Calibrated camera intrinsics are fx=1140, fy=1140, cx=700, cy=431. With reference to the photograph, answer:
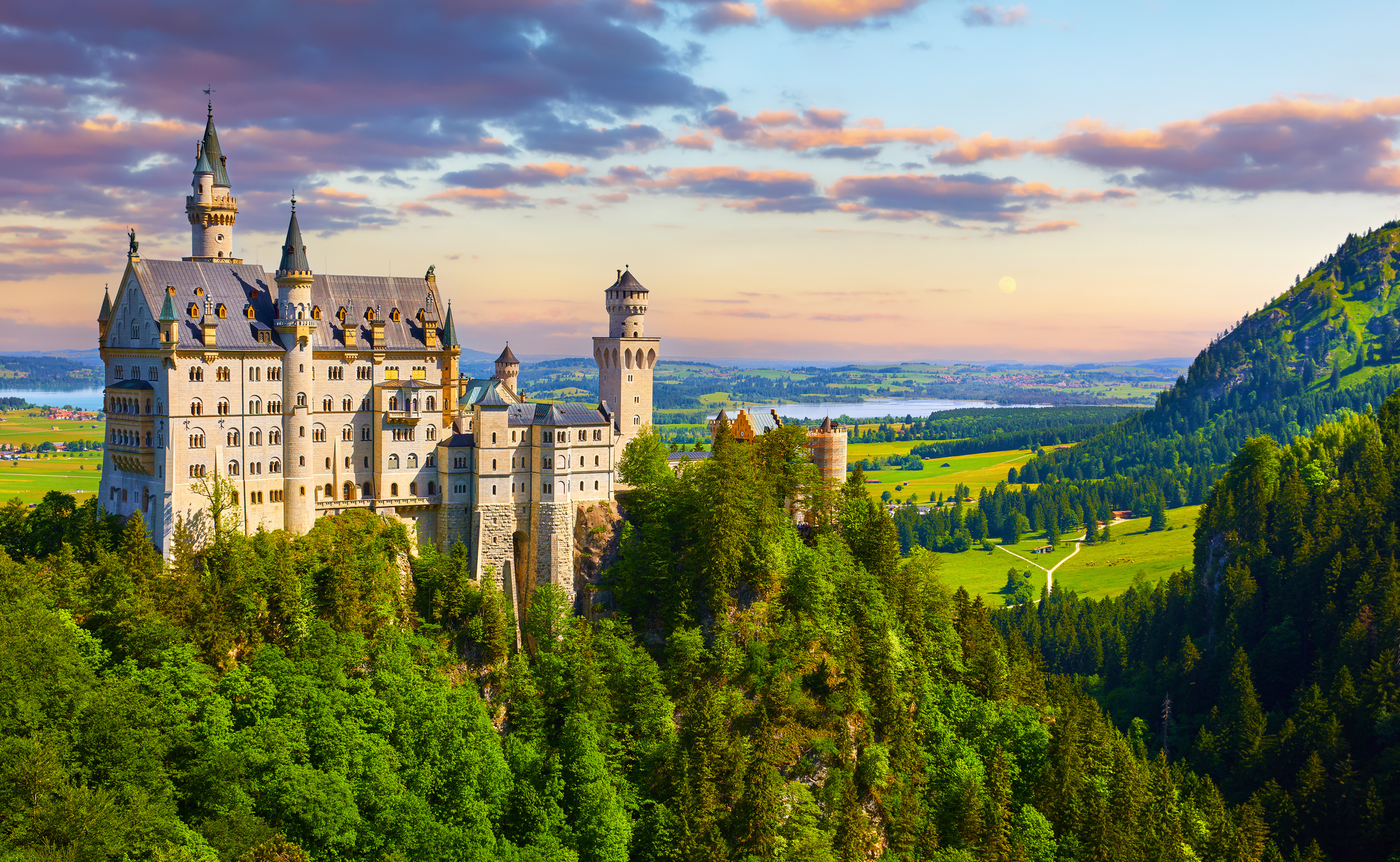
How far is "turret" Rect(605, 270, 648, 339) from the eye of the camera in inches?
3907

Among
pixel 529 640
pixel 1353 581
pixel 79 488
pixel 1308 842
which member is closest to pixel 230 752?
pixel 529 640

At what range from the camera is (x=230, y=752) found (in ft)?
211

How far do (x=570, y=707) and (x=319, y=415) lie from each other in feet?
94.6

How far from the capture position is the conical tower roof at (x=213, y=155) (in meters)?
87.4

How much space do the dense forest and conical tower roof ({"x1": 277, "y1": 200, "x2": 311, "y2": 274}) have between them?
18540 mm

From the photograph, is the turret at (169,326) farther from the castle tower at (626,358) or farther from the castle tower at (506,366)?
the castle tower at (626,358)

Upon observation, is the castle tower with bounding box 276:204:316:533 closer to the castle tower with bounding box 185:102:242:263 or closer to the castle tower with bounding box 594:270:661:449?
the castle tower with bounding box 185:102:242:263

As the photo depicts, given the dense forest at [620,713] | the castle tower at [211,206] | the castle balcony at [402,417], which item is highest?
the castle tower at [211,206]

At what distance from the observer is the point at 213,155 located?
87.8 metres

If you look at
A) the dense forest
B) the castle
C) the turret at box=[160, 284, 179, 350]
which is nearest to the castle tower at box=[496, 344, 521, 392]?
the castle

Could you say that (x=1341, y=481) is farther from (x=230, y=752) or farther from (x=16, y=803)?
(x=16, y=803)

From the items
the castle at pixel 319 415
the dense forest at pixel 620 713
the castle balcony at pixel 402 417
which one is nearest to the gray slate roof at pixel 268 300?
the castle at pixel 319 415

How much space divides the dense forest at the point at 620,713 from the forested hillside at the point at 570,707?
21 cm

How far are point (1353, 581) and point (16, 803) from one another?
124654mm
